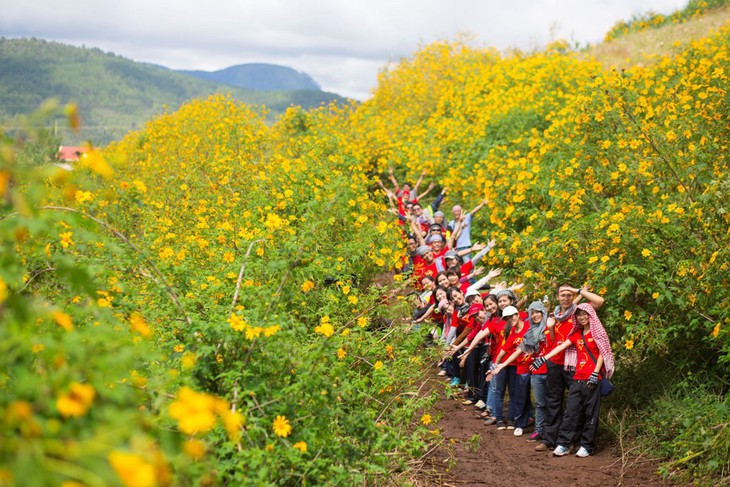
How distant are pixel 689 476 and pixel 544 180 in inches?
167

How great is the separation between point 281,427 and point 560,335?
3803 millimetres

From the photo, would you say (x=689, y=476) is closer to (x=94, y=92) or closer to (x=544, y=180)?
(x=544, y=180)

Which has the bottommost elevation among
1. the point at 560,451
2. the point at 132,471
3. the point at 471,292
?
the point at 560,451

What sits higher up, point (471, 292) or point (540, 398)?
point (471, 292)

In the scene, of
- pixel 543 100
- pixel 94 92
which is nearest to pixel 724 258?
pixel 543 100

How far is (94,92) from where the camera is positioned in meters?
118

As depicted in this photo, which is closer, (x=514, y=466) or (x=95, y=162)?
(x=95, y=162)

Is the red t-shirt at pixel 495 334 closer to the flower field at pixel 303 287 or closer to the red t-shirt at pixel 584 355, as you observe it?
the flower field at pixel 303 287

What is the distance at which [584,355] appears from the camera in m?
6.36

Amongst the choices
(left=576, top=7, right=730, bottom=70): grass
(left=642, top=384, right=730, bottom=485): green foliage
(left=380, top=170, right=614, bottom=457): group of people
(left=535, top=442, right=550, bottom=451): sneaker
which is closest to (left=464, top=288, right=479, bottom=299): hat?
(left=380, top=170, right=614, bottom=457): group of people

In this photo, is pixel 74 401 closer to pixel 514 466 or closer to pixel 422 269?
pixel 514 466

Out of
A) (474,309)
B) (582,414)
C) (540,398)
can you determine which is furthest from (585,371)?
(474,309)

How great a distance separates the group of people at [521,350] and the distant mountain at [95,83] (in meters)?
75.1

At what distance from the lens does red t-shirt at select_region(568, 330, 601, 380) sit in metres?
6.32
